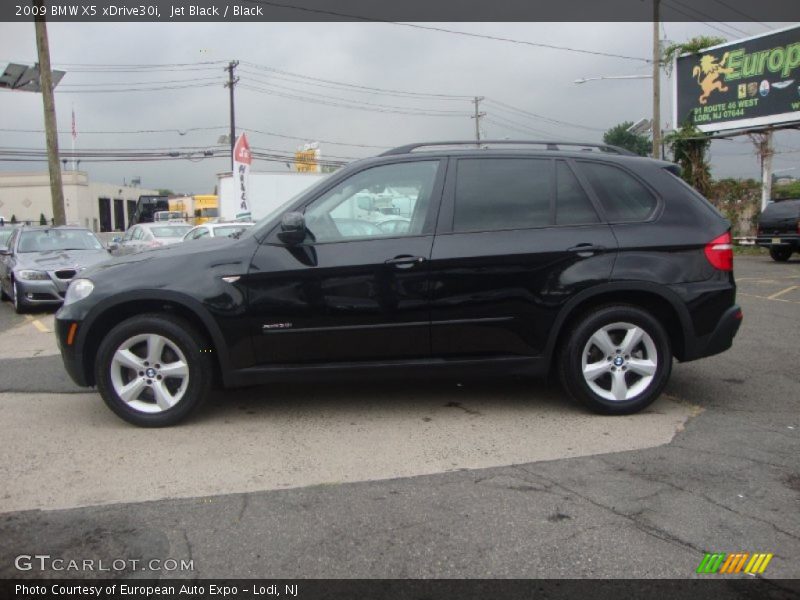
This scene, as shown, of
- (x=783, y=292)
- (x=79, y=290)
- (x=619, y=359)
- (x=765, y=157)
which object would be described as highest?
(x=765, y=157)

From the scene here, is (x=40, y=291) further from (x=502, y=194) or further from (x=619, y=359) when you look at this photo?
(x=619, y=359)

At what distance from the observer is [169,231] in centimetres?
1880

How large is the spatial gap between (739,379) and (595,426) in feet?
6.49

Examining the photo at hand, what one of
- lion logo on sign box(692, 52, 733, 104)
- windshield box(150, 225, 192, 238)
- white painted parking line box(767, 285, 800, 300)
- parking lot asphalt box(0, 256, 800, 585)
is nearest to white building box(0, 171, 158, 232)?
windshield box(150, 225, 192, 238)

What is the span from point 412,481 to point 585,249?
6.82 ft

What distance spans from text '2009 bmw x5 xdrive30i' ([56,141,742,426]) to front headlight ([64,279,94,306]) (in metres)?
0.02

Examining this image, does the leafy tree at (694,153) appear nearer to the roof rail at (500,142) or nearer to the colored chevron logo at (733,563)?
the roof rail at (500,142)

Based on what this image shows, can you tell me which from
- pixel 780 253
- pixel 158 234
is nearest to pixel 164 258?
pixel 158 234

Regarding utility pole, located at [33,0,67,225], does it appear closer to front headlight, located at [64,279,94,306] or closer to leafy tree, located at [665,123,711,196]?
front headlight, located at [64,279,94,306]

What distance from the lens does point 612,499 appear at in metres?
3.50

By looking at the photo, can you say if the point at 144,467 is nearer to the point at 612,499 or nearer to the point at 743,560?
the point at 612,499

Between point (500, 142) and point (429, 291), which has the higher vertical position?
point (500, 142)

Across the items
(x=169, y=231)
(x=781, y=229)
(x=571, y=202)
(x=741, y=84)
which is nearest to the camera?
(x=571, y=202)

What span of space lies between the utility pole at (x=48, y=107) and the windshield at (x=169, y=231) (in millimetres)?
2599
